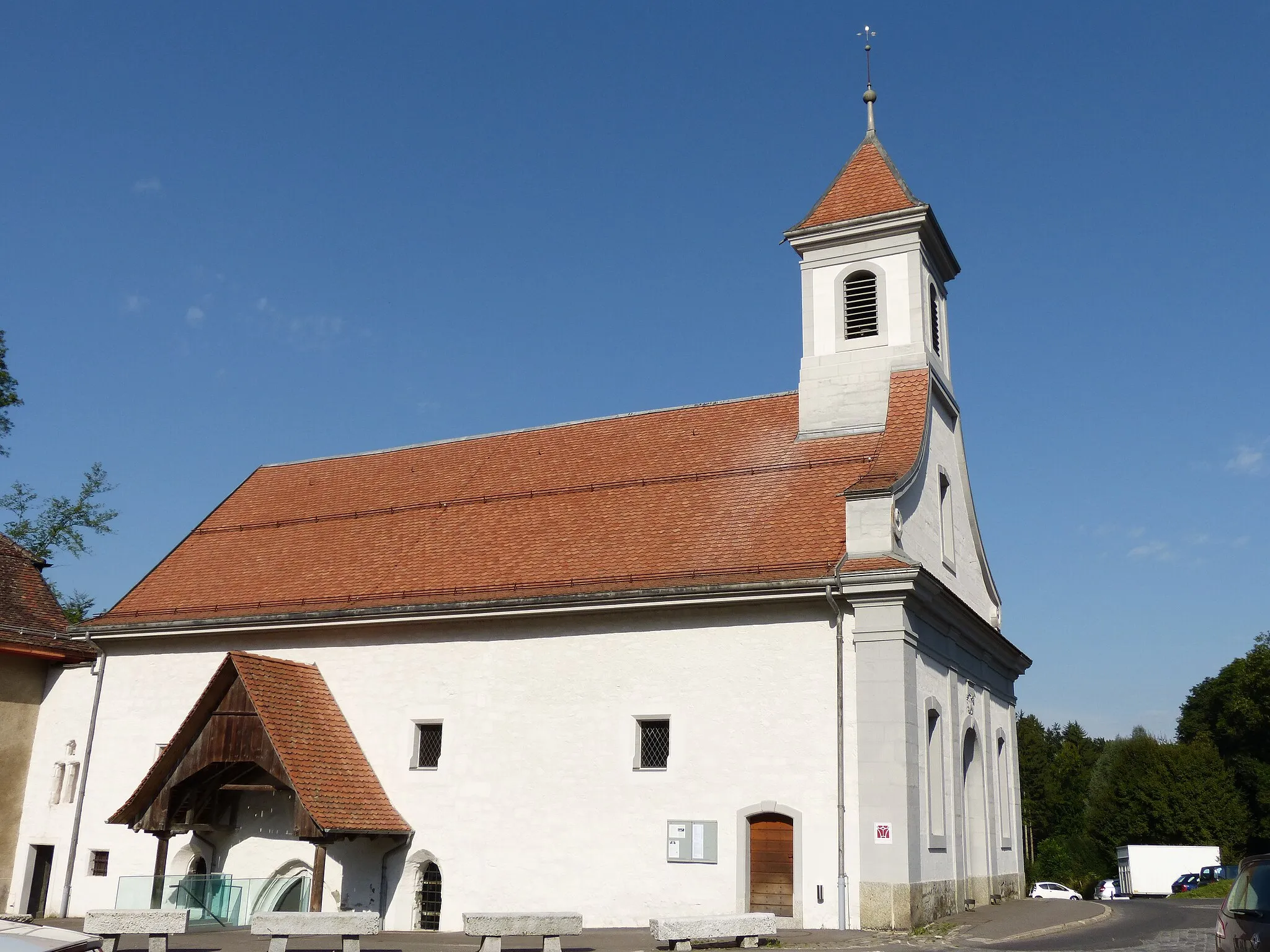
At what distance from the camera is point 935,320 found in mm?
26094

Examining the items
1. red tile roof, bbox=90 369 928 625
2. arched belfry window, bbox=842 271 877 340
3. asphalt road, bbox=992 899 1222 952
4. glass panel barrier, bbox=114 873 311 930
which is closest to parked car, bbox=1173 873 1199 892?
asphalt road, bbox=992 899 1222 952

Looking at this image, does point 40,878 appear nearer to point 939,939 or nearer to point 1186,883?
point 939,939

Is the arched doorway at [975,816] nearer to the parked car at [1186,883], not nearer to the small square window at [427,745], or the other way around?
the small square window at [427,745]

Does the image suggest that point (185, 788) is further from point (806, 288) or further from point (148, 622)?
point (806, 288)

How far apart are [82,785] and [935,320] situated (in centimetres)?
2166

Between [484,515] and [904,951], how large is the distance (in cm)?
1337

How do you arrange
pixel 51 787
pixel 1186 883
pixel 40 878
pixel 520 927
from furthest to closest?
pixel 1186 883 < pixel 51 787 < pixel 40 878 < pixel 520 927

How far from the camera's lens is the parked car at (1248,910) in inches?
379

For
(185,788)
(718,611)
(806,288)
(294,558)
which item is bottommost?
(185,788)

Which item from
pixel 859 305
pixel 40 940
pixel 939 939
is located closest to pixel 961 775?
pixel 939 939

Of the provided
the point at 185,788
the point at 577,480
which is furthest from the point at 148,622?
the point at 577,480

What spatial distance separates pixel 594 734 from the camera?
812 inches

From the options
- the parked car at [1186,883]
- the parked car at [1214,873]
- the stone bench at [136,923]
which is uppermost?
the stone bench at [136,923]

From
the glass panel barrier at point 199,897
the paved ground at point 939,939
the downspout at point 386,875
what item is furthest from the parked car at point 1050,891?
the glass panel barrier at point 199,897
